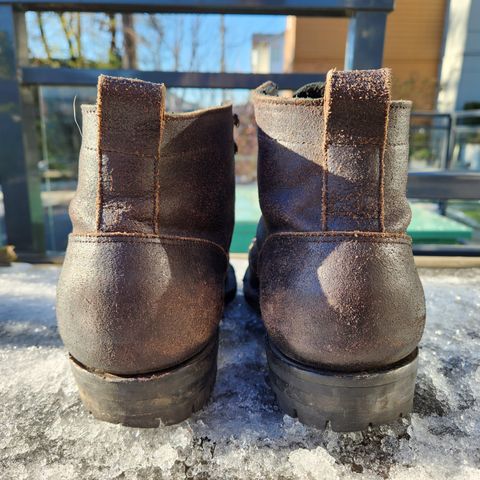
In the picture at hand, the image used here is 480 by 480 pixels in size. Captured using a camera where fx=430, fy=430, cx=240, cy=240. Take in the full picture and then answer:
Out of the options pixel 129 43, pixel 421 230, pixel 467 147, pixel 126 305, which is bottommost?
pixel 421 230

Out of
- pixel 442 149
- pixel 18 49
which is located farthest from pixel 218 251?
pixel 442 149

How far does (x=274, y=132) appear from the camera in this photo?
717mm

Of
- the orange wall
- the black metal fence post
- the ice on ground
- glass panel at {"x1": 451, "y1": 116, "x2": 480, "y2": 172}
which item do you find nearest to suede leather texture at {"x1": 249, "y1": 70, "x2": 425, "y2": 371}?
the ice on ground

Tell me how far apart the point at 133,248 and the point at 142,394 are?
21 cm

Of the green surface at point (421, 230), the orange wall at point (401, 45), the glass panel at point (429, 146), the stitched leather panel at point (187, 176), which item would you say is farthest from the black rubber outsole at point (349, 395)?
the orange wall at point (401, 45)

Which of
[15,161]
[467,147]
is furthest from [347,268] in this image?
[467,147]

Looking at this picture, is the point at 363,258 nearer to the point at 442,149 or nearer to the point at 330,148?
the point at 330,148

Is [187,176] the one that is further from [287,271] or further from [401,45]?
[401,45]

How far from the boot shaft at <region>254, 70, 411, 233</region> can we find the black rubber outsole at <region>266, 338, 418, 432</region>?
0.21 metres

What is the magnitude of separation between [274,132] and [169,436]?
0.50 m

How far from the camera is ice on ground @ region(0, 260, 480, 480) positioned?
22.2 inches

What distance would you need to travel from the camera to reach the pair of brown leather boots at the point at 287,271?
61cm

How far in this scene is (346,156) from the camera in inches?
24.8

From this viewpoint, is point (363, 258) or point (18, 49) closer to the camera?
point (363, 258)
